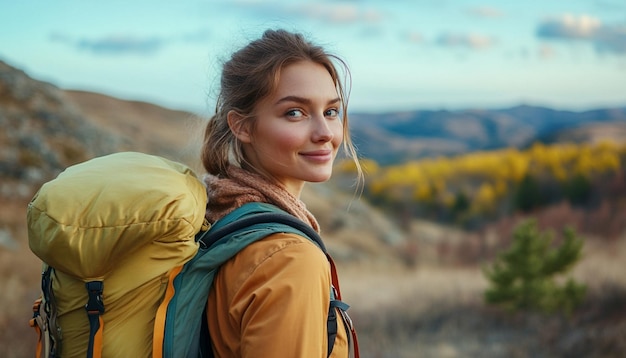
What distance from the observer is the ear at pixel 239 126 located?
1913 mm

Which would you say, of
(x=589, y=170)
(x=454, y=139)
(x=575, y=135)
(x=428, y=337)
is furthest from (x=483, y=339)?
(x=454, y=139)

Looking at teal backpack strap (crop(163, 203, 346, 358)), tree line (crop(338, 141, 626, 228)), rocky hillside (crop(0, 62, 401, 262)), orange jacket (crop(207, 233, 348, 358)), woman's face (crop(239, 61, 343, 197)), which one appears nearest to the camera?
orange jacket (crop(207, 233, 348, 358))

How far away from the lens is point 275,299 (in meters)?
1.37

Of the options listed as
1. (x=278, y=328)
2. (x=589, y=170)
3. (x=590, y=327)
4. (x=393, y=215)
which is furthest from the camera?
(x=393, y=215)

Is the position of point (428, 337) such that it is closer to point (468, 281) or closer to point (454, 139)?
point (468, 281)

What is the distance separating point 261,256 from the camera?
1.43 meters

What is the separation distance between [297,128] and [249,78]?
0.22 metres

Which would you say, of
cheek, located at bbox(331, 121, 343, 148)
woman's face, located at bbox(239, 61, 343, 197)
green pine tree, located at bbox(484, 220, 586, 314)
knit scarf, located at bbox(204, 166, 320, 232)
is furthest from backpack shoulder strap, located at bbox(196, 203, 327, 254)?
green pine tree, located at bbox(484, 220, 586, 314)

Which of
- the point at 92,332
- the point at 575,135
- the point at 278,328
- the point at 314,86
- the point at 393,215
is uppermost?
the point at 314,86

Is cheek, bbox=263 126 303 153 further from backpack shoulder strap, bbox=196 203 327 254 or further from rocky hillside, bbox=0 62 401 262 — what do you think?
rocky hillside, bbox=0 62 401 262

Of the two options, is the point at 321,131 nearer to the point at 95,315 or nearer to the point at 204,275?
the point at 204,275

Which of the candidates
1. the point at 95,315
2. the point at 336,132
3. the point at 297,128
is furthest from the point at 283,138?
the point at 95,315

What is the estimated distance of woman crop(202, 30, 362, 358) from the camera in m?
1.39

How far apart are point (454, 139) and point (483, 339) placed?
103861mm
